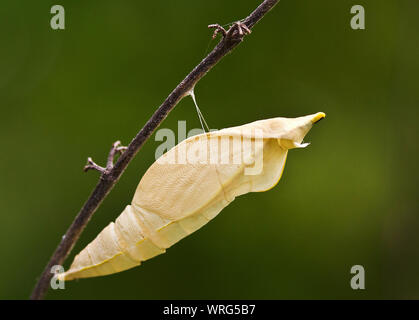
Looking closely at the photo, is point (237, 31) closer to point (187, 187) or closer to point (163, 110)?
point (163, 110)

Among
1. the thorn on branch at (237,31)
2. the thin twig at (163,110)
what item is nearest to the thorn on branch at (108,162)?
the thin twig at (163,110)

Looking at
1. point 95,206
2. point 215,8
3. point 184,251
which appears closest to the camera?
point 95,206

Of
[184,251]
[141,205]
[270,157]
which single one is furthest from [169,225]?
[184,251]

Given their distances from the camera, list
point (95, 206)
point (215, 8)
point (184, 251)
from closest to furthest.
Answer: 1. point (95, 206)
2. point (184, 251)
3. point (215, 8)

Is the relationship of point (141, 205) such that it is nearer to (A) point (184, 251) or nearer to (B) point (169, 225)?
(B) point (169, 225)

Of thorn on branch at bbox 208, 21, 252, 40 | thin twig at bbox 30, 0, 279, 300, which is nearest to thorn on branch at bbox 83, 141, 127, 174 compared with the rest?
thin twig at bbox 30, 0, 279, 300

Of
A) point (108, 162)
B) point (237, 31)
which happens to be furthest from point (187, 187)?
point (237, 31)

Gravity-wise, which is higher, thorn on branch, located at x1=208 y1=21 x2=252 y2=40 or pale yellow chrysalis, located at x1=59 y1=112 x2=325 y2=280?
thorn on branch, located at x1=208 y1=21 x2=252 y2=40

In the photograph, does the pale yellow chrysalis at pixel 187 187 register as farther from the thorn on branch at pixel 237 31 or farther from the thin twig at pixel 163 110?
the thorn on branch at pixel 237 31

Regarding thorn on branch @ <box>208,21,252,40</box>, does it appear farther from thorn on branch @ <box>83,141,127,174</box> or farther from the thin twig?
thorn on branch @ <box>83,141,127,174</box>
